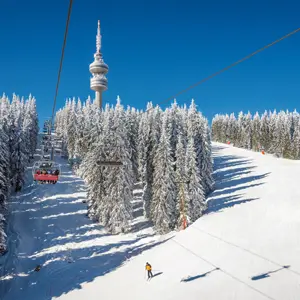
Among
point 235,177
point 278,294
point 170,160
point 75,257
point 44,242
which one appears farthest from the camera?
point 235,177

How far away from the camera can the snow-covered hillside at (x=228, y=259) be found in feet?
79.2

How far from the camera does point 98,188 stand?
42.4 metres

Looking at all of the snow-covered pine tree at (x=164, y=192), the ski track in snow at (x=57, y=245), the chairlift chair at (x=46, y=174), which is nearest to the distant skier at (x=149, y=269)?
the ski track in snow at (x=57, y=245)

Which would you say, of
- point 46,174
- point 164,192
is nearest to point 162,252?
point 164,192

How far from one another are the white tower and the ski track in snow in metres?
45.9

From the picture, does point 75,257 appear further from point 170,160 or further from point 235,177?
point 235,177

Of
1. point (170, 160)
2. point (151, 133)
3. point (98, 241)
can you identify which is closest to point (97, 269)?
point (98, 241)

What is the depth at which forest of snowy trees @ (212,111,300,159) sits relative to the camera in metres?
91.2

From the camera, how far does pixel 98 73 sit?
9288 cm

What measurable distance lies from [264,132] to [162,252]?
279ft

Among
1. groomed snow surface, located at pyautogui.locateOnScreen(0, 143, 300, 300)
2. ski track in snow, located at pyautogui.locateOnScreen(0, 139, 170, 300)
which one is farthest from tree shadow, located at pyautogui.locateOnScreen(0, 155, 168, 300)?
groomed snow surface, located at pyautogui.locateOnScreen(0, 143, 300, 300)

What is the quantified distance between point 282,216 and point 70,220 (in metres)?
31.5

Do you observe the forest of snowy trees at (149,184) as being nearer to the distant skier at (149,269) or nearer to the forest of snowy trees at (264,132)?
the distant skier at (149,269)

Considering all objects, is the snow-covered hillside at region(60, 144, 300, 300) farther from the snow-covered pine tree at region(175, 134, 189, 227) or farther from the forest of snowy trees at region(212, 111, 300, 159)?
the forest of snowy trees at region(212, 111, 300, 159)
